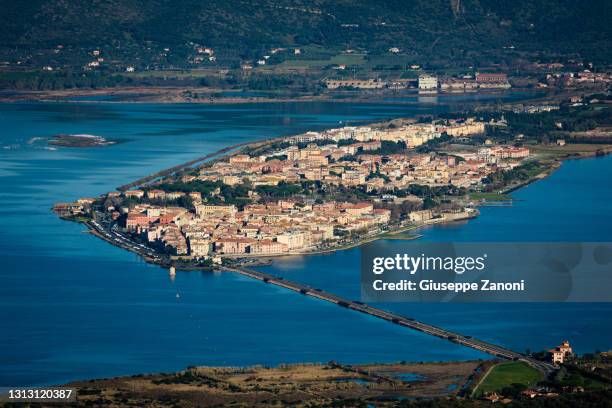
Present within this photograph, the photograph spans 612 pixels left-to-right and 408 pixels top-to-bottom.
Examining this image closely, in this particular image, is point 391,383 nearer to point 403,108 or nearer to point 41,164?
point 41,164

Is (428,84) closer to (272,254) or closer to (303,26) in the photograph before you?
(303,26)

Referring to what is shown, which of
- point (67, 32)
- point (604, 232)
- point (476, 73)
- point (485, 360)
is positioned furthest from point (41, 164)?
point (67, 32)

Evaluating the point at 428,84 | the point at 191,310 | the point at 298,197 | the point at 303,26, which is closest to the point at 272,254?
the point at 191,310

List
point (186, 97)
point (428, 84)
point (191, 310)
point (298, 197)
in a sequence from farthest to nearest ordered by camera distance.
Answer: point (428, 84), point (186, 97), point (298, 197), point (191, 310)

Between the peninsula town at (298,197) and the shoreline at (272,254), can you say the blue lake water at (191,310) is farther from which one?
the peninsula town at (298,197)

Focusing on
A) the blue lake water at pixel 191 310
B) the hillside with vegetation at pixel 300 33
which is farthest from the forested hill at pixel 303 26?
the blue lake water at pixel 191 310

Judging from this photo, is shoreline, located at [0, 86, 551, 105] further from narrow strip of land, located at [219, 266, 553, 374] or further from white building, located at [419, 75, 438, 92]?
narrow strip of land, located at [219, 266, 553, 374]

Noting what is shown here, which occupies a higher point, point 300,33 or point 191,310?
point 300,33
